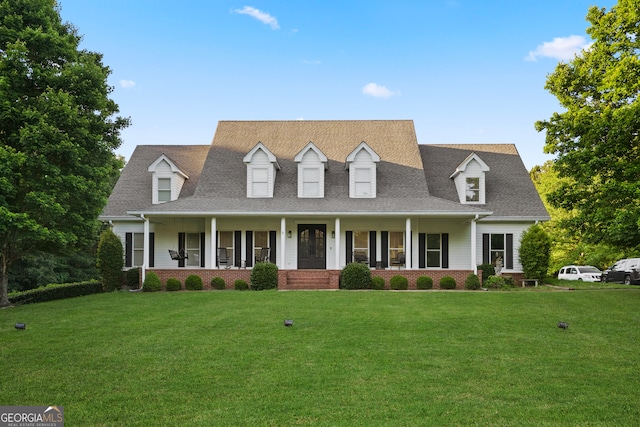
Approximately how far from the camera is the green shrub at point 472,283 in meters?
19.9

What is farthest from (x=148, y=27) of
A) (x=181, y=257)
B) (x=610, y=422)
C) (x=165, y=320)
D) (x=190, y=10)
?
(x=610, y=422)

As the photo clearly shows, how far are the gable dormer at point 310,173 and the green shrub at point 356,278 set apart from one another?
4318 mm

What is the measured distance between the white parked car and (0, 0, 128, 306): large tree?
26650mm

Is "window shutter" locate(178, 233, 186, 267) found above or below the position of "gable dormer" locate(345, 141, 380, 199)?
below

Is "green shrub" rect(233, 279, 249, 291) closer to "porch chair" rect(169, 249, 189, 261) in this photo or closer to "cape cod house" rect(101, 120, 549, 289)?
"cape cod house" rect(101, 120, 549, 289)

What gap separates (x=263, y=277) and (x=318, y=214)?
352 cm

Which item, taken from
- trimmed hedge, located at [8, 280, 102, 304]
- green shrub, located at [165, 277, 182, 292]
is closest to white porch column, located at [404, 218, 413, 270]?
green shrub, located at [165, 277, 182, 292]

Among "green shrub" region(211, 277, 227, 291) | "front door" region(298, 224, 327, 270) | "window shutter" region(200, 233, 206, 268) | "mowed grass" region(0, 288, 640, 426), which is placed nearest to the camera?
"mowed grass" region(0, 288, 640, 426)

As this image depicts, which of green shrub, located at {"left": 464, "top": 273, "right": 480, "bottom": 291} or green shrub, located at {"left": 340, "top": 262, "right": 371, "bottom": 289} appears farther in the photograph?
green shrub, located at {"left": 464, "top": 273, "right": 480, "bottom": 291}

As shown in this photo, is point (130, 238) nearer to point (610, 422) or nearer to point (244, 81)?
point (244, 81)

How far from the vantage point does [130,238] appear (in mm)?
23594

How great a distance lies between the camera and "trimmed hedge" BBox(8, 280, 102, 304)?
17812 mm

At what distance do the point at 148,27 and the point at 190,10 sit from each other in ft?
6.39

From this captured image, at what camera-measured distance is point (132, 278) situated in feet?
71.7
